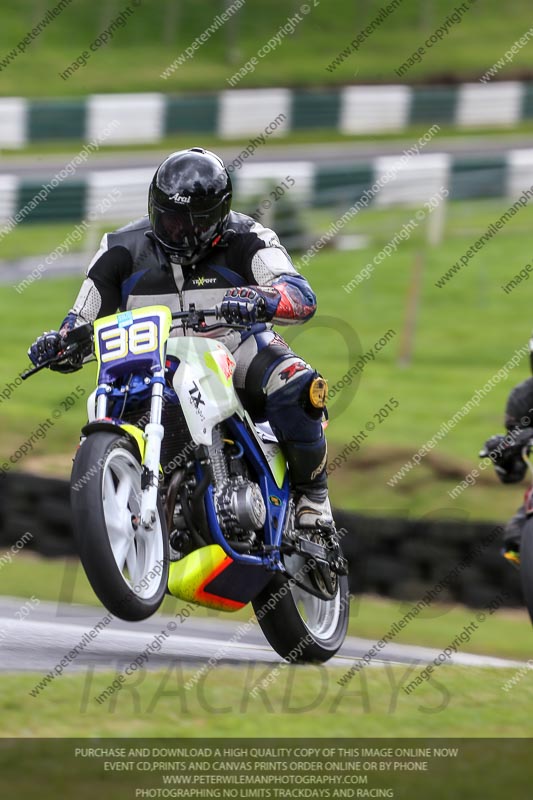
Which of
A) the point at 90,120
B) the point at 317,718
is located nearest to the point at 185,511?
the point at 317,718

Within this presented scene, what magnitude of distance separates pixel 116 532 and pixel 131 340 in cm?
79

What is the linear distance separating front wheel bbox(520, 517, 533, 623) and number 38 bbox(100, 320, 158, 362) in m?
2.09

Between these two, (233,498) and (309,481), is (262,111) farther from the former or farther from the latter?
(233,498)

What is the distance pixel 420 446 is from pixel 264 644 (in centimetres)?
686

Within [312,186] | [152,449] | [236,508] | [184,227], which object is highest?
[184,227]

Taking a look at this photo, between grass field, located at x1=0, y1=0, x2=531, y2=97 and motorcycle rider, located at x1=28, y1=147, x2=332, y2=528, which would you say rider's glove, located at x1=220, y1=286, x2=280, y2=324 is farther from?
grass field, located at x1=0, y1=0, x2=531, y2=97

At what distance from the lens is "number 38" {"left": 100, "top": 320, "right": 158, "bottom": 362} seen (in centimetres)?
541

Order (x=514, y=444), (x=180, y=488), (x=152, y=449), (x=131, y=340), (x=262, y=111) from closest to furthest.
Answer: (x=152, y=449)
(x=131, y=340)
(x=180, y=488)
(x=514, y=444)
(x=262, y=111)

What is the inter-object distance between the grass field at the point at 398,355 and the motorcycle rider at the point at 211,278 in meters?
6.10

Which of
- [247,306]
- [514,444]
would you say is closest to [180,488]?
[247,306]

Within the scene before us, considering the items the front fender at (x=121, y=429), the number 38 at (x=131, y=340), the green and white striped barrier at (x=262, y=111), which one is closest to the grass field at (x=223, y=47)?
the green and white striped barrier at (x=262, y=111)

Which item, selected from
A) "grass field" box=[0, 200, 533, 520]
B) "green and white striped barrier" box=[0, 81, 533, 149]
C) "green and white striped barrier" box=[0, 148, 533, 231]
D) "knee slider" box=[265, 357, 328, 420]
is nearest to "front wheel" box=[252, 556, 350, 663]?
"knee slider" box=[265, 357, 328, 420]

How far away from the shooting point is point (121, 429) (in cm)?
525

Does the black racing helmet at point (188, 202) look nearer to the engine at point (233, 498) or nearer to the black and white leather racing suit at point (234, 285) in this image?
the black and white leather racing suit at point (234, 285)
